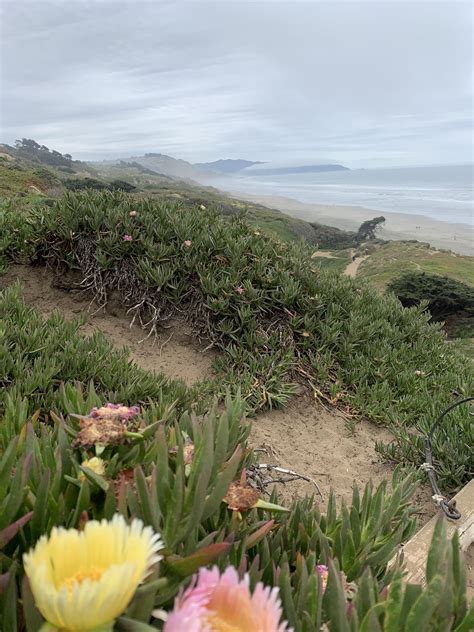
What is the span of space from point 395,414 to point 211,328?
5.61 feet

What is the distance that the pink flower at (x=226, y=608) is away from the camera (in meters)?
0.62

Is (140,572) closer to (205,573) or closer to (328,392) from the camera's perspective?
(205,573)

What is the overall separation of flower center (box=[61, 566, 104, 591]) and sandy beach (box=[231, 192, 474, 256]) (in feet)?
135

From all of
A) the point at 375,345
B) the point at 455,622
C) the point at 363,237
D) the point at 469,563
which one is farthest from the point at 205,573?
the point at 363,237

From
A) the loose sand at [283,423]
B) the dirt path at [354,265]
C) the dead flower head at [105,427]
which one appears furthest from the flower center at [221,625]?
the dirt path at [354,265]

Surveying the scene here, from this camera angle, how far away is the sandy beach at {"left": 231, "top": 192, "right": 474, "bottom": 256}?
138 ft

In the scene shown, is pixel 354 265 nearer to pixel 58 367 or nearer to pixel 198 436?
pixel 58 367

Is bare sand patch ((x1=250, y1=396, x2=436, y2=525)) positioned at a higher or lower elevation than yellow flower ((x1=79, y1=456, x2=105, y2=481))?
lower

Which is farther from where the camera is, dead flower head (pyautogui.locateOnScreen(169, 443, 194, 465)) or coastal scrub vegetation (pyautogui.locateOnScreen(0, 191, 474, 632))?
dead flower head (pyautogui.locateOnScreen(169, 443, 194, 465))

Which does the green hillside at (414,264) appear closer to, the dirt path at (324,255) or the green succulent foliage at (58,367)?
the dirt path at (324,255)

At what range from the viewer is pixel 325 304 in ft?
16.5

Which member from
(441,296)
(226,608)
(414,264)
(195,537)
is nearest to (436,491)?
(195,537)

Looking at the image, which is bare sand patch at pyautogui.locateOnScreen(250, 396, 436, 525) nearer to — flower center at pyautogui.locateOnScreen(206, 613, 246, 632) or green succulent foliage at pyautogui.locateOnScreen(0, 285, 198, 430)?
green succulent foliage at pyautogui.locateOnScreen(0, 285, 198, 430)

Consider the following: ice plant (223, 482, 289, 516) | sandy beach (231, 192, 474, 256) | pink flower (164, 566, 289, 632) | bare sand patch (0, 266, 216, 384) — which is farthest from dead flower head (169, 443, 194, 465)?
sandy beach (231, 192, 474, 256)
